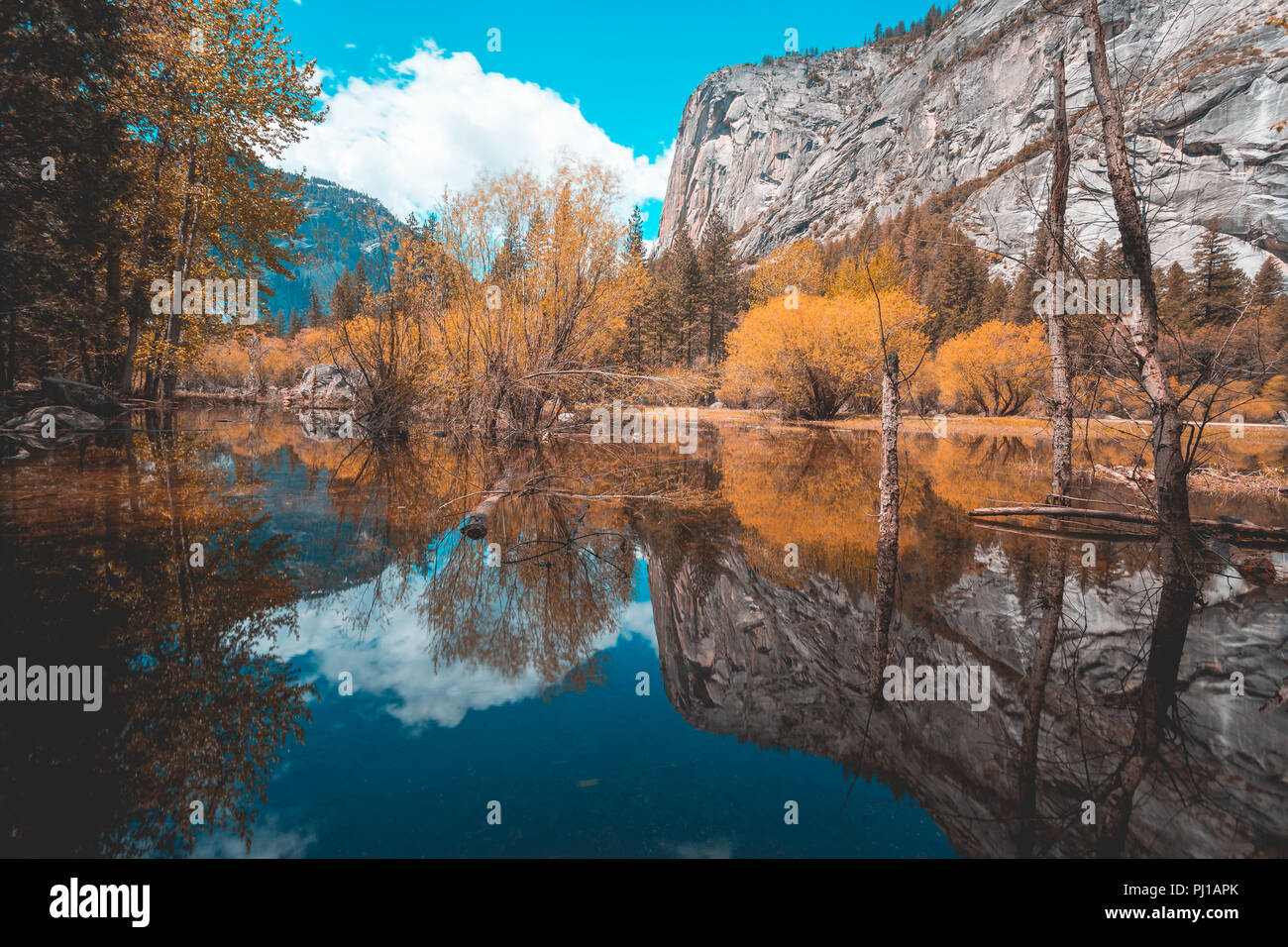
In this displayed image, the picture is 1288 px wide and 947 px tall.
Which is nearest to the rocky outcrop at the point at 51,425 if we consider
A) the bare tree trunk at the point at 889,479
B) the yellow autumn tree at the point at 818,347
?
the bare tree trunk at the point at 889,479

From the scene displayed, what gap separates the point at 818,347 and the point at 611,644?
26394 mm

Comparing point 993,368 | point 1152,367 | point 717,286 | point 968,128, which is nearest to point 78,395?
point 1152,367

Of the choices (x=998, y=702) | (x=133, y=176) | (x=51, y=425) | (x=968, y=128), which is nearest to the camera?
(x=998, y=702)

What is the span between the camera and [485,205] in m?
14.2

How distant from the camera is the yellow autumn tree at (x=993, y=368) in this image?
34.3 metres

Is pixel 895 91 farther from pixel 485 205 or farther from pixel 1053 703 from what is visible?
pixel 1053 703

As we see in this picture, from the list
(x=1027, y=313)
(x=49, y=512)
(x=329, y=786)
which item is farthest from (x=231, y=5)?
(x=1027, y=313)

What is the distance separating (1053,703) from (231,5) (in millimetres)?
25994

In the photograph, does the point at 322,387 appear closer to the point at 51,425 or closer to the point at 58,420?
the point at 58,420

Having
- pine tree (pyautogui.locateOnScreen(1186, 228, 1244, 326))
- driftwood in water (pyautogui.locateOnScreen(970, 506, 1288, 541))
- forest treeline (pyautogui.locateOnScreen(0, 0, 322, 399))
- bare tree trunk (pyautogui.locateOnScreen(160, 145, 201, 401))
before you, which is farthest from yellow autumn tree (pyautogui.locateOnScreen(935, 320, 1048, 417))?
bare tree trunk (pyautogui.locateOnScreen(160, 145, 201, 401))

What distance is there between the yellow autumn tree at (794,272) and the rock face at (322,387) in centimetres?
3139

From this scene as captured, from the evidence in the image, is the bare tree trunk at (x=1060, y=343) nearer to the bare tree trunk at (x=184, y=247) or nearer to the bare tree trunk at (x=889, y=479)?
the bare tree trunk at (x=889, y=479)

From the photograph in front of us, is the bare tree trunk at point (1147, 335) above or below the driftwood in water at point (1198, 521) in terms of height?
above

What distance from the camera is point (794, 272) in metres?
38.8
